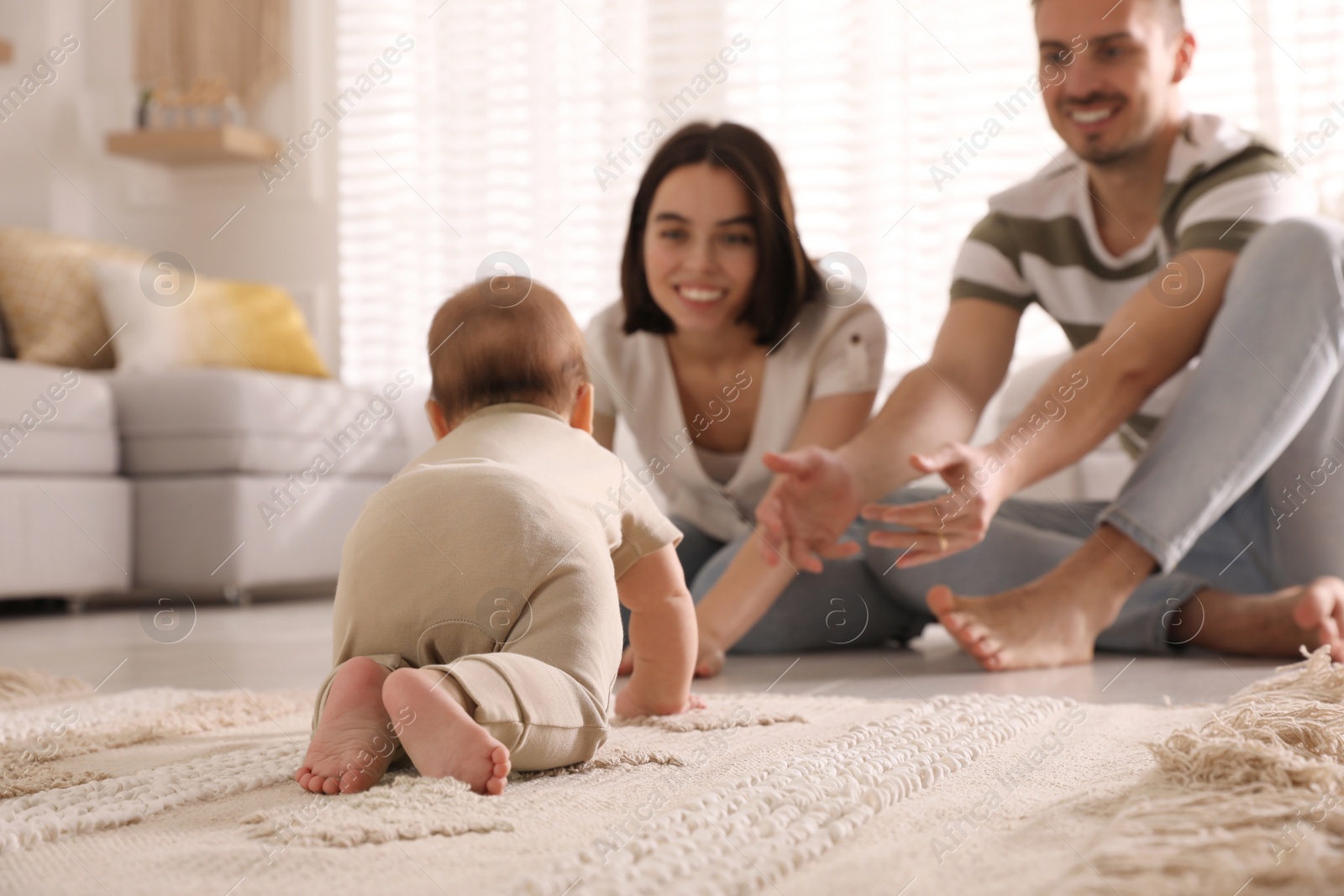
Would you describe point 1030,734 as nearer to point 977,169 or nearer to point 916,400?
point 916,400

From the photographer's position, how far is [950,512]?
3.36ft

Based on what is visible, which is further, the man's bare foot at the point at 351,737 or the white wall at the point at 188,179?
the white wall at the point at 188,179

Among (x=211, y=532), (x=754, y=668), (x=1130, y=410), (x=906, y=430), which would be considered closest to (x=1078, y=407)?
(x=1130, y=410)

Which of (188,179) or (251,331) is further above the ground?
(188,179)

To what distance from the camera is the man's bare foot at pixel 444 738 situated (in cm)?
58

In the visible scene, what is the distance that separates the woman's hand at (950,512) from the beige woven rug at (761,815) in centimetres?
24

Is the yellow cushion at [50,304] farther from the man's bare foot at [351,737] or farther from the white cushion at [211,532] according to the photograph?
the man's bare foot at [351,737]

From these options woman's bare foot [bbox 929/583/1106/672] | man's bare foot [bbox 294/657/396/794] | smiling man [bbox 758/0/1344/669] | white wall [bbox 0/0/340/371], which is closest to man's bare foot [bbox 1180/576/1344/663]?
smiling man [bbox 758/0/1344/669]

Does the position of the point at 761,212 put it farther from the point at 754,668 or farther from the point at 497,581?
the point at 497,581

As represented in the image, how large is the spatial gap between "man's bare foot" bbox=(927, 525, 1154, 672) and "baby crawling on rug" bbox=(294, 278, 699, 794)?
408 mm

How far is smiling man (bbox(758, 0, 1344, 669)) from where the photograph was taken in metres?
1.15

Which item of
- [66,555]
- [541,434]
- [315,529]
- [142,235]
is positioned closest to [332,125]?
[142,235]

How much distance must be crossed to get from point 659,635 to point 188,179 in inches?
126

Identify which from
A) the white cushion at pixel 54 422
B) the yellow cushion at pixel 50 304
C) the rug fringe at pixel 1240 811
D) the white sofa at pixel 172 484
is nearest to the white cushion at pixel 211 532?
the white sofa at pixel 172 484
